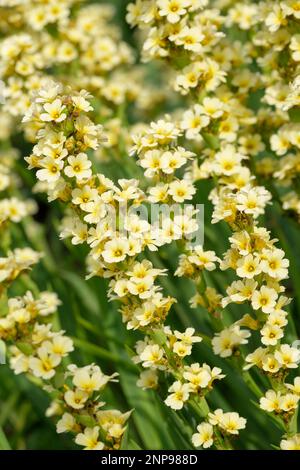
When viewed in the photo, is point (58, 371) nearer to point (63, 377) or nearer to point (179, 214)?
point (63, 377)

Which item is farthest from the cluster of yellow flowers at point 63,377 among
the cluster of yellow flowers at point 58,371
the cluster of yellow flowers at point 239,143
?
the cluster of yellow flowers at point 239,143

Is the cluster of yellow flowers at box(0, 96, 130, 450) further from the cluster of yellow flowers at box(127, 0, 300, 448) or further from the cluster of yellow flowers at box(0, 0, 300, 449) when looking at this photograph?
the cluster of yellow flowers at box(127, 0, 300, 448)

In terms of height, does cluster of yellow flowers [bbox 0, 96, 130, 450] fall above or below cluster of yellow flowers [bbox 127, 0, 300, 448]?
below

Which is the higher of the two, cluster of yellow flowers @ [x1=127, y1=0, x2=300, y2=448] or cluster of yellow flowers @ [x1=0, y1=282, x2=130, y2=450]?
cluster of yellow flowers @ [x1=127, y1=0, x2=300, y2=448]

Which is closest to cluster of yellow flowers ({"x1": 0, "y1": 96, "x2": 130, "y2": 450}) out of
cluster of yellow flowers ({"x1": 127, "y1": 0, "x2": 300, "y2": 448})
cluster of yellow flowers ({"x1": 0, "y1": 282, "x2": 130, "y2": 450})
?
cluster of yellow flowers ({"x1": 0, "y1": 282, "x2": 130, "y2": 450})

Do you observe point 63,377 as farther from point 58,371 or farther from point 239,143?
point 239,143

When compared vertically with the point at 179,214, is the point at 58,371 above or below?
below

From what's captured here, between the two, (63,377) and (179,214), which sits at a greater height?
(179,214)

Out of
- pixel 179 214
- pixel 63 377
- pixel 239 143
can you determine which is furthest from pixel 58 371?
pixel 239 143

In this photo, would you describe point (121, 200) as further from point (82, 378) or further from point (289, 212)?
point (289, 212)

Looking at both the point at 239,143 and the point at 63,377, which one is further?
the point at 239,143
